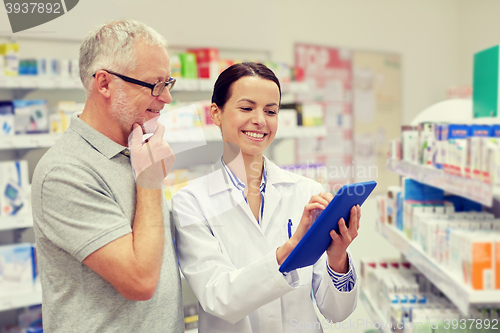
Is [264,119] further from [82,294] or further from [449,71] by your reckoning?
[449,71]

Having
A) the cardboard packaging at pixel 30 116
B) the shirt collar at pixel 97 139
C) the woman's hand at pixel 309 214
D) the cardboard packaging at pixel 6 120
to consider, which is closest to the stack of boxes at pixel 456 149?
the woman's hand at pixel 309 214

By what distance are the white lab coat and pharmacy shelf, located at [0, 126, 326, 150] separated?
174 millimetres

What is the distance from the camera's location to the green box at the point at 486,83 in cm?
200

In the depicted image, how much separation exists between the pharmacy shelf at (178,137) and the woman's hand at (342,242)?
47 cm

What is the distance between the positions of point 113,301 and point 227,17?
3080mm

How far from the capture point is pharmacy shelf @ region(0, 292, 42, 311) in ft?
8.05

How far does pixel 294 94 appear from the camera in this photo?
4465 millimetres

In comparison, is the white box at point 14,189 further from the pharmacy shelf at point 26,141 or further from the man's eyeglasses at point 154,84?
the man's eyeglasses at point 154,84

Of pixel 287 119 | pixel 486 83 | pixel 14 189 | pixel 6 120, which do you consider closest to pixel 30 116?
pixel 6 120

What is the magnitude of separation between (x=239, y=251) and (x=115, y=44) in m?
0.69

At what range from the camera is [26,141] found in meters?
2.49

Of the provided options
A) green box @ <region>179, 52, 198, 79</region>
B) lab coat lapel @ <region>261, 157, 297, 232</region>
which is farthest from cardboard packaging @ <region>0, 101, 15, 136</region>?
lab coat lapel @ <region>261, 157, 297, 232</region>

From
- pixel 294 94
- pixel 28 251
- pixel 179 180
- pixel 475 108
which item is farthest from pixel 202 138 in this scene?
pixel 294 94

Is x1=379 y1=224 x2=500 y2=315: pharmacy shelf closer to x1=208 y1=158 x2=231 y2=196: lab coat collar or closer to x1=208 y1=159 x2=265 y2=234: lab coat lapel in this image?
x1=208 y1=159 x2=265 y2=234: lab coat lapel
